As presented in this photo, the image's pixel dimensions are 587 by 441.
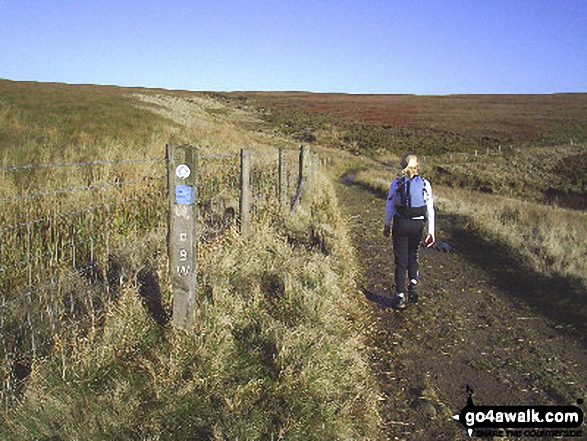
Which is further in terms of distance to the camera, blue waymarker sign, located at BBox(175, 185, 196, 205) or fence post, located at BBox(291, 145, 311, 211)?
fence post, located at BBox(291, 145, 311, 211)

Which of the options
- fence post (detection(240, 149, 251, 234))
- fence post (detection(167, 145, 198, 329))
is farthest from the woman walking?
fence post (detection(167, 145, 198, 329))

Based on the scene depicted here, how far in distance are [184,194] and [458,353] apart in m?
2.72

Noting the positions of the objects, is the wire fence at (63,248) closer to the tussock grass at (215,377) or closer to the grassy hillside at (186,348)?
the grassy hillside at (186,348)

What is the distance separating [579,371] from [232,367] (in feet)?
9.25

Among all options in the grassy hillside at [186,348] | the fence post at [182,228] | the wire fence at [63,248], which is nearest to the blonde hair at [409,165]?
the grassy hillside at [186,348]

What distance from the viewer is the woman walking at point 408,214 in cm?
512

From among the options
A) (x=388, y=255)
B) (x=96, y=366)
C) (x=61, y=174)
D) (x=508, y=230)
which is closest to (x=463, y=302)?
(x=388, y=255)

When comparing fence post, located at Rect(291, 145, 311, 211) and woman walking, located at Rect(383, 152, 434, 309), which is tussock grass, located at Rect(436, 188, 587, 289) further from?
fence post, located at Rect(291, 145, 311, 211)

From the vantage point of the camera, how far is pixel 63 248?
5008 mm

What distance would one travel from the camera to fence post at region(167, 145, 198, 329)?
3.54 m

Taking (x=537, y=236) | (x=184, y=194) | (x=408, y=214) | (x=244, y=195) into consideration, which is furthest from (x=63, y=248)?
(x=537, y=236)

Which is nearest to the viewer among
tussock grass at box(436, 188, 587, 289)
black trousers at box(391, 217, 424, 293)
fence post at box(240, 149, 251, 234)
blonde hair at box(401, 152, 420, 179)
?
blonde hair at box(401, 152, 420, 179)

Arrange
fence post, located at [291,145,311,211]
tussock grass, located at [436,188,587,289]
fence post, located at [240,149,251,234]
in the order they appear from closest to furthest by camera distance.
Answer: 1. fence post, located at [240,149,251,234]
2. tussock grass, located at [436,188,587,289]
3. fence post, located at [291,145,311,211]

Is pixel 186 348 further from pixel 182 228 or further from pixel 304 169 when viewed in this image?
pixel 304 169
